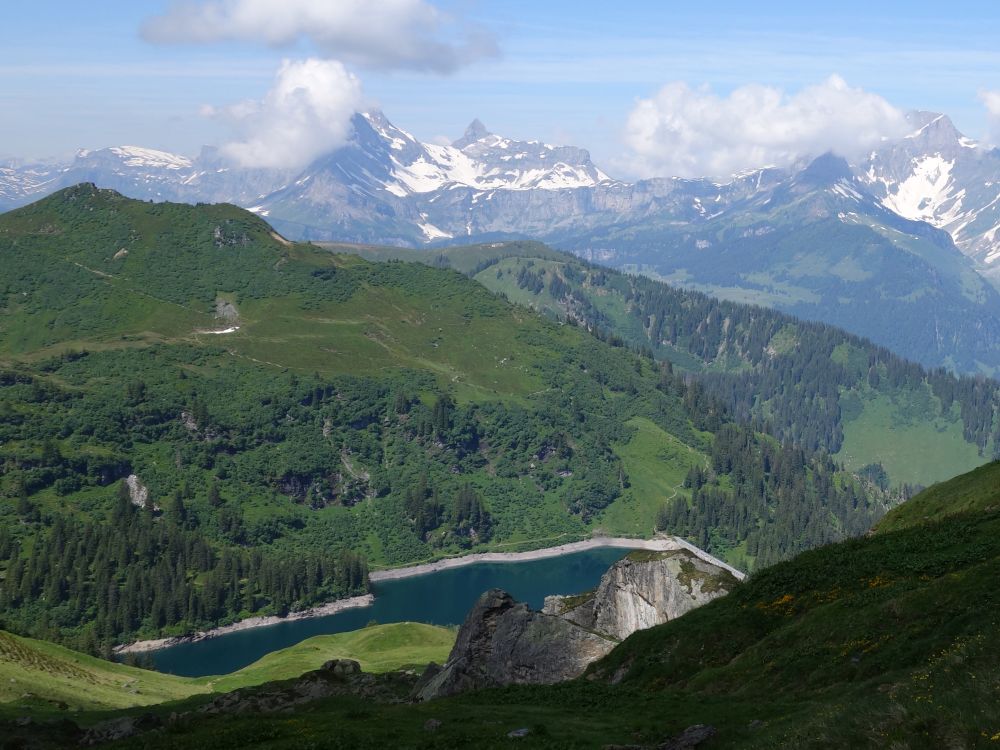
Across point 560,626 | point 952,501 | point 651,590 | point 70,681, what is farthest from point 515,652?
point 70,681

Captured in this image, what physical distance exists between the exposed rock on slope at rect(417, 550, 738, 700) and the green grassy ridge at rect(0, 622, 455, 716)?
36034 mm

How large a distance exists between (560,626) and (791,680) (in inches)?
1074

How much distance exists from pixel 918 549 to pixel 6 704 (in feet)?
259

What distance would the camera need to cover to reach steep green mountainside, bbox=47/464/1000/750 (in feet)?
105

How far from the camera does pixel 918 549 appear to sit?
64500 millimetres

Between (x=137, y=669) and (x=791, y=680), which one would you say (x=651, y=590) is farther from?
(x=137, y=669)

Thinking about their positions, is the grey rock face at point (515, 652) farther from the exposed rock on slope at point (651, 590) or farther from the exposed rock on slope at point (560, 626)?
the exposed rock on slope at point (651, 590)

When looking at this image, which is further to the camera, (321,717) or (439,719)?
(321,717)

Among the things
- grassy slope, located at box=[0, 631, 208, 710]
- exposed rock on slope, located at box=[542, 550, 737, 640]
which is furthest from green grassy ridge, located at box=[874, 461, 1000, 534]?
grassy slope, located at box=[0, 631, 208, 710]

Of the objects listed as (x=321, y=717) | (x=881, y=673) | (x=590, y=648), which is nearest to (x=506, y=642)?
(x=590, y=648)

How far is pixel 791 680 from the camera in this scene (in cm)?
4953

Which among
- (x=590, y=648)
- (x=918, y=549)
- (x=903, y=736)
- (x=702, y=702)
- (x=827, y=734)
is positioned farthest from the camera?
(x=590, y=648)

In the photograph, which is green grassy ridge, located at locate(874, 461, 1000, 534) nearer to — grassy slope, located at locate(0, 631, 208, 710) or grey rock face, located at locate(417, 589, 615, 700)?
grey rock face, located at locate(417, 589, 615, 700)

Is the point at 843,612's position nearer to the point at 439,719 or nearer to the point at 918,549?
the point at 918,549
